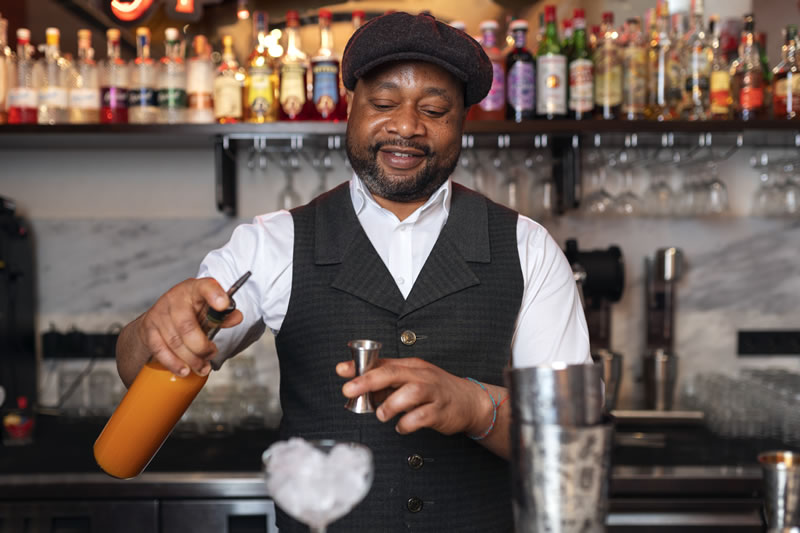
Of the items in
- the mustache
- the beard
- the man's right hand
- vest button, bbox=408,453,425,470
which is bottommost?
vest button, bbox=408,453,425,470

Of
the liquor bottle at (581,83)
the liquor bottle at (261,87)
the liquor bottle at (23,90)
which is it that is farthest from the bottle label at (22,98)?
the liquor bottle at (581,83)

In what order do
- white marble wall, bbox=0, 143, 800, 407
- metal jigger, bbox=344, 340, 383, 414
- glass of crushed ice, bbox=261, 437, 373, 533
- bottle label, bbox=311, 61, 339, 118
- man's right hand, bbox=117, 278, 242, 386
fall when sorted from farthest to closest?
white marble wall, bbox=0, 143, 800, 407, bottle label, bbox=311, 61, 339, 118, man's right hand, bbox=117, 278, 242, 386, metal jigger, bbox=344, 340, 383, 414, glass of crushed ice, bbox=261, 437, 373, 533

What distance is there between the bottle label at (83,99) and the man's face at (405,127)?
1.26 metres

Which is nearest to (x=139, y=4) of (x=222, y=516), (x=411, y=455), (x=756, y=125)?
(x=222, y=516)

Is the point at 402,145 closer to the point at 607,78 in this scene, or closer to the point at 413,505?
the point at 413,505

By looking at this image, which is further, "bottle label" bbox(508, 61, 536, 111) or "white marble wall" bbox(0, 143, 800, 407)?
"white marble wall" bbox(0, 143, 800, 407)

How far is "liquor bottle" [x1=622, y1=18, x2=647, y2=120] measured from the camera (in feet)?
7.79

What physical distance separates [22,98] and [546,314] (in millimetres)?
1752

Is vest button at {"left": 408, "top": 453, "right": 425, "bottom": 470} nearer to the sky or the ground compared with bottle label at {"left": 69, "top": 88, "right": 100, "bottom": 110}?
nearer to the ground

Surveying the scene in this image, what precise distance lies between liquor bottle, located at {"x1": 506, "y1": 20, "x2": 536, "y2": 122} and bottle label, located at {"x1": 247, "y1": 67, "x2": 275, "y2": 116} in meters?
0.72

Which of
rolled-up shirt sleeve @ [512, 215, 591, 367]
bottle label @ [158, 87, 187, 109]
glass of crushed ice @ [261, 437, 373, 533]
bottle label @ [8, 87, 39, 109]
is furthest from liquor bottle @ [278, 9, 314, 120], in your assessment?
glass of crushed ice @ [261, 437, 373, 533]

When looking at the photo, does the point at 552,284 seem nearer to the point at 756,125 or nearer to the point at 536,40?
the point at 756,125

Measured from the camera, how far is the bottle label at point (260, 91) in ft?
7.68

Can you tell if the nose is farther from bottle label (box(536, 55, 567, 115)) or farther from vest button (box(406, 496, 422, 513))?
bottle label (box(536, 55, 567, 115))
